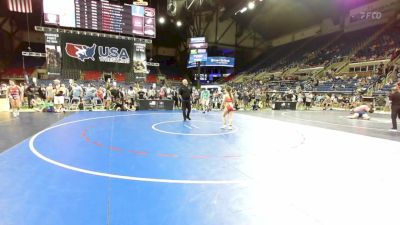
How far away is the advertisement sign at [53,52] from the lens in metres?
20.4

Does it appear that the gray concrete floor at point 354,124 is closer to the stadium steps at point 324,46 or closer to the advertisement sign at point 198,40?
the advertisement sign at point 198,40

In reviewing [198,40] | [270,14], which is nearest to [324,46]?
[270,14]

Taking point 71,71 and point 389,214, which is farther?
point 71,71

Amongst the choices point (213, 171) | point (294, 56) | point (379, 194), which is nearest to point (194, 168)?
point (213, 171)

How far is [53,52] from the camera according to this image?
812 inches

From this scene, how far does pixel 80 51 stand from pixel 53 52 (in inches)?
75.2

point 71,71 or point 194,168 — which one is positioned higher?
point 71,71

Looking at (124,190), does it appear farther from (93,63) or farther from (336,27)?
(336,27)

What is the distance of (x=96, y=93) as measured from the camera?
736 inches

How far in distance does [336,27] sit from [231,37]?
16.3 meters

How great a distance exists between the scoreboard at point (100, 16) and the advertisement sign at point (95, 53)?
122cm

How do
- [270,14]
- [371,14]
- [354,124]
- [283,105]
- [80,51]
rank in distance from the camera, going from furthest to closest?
[270,14]
[371,14]
[80,51]
[283,105]
[354,124]

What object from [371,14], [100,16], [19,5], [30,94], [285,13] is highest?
[285,13]

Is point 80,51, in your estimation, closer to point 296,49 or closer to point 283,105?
point 283,105
